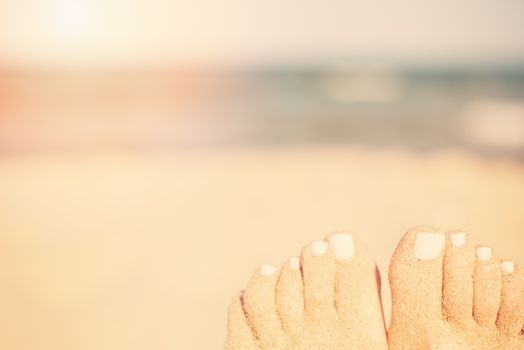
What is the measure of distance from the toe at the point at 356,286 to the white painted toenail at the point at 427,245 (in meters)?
0.12

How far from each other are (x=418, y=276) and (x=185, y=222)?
1042 mm

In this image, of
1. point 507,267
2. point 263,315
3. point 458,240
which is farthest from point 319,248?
point 507,267

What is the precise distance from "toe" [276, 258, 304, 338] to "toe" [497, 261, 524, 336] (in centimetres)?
43

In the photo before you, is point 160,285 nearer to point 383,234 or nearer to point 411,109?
point 383,234

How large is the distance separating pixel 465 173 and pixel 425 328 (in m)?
1.49

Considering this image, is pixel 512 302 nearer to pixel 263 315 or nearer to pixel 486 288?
pixel 486 288

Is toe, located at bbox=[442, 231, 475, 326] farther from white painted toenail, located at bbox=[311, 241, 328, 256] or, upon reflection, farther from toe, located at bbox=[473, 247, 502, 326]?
white painted toenail, located at bbox=[311, 241, 328, 256]

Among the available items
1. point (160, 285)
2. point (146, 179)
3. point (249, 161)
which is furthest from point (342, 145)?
point (160, 285)

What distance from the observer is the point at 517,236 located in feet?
6.11

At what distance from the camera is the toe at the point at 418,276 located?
3.95 feet

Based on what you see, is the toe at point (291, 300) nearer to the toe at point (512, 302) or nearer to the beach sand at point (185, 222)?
the beach sand at point (185, 222)

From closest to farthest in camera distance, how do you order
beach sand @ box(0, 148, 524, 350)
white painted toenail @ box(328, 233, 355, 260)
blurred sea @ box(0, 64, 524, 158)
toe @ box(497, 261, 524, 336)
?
toe @ box(497, 261, 524, 336) < white painted toenail @ box(328, 233, 355, 260) < beach sand @ box(0, 148, 524, 350) < blurred sea @ box(0, 64, 524, 158)

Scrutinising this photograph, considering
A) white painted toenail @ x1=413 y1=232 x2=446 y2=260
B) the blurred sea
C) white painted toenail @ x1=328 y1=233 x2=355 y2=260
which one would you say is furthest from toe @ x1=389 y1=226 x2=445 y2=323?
the blurred sea

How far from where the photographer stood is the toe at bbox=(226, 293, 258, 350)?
3.92 ft
